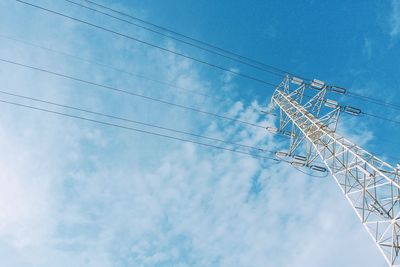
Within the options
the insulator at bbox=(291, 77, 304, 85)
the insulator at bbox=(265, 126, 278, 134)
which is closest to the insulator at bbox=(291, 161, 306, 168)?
the insulator at bbox=(265, 126, 278, 134)

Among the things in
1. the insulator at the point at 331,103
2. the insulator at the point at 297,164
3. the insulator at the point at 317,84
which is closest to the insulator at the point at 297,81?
the insulator at the point at 317,84

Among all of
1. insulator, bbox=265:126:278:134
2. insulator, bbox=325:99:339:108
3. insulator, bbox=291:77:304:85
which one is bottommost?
insulator, bbox=325:99:339:108

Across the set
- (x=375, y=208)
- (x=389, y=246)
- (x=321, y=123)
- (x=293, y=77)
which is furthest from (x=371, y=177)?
(x=293, y=77)

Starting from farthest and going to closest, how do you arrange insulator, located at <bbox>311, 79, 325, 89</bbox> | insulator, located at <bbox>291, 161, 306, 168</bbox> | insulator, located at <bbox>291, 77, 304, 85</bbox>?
1. insulator, located at <bbox>291, 77, 304, 85</bbox>
2. insulator, located at <bbox>311, 79, 325, 89</bbox>
3. insulator, located at <bbox>291, 161, 306, 168</bbox>

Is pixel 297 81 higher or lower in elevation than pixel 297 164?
higher

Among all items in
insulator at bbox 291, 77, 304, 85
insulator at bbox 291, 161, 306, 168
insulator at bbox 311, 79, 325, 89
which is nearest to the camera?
insulator at bbox 291, 161, 306, 168

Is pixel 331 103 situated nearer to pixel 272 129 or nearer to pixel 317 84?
pixel 317 84

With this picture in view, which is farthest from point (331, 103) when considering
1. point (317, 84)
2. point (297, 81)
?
point (297, 81)

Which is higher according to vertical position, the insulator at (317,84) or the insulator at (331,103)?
the insulator at (317,84)

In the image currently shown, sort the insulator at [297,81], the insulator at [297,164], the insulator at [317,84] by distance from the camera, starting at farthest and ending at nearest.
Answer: the insulator at [297,81] < the insulator at [317,84] < the insulator at [297,164]

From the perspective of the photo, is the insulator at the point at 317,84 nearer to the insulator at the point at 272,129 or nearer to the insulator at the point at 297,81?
the insulator at the point at 297,81

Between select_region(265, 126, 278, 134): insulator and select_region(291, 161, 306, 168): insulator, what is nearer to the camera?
select_region(291, 161, 306, 168): insulator

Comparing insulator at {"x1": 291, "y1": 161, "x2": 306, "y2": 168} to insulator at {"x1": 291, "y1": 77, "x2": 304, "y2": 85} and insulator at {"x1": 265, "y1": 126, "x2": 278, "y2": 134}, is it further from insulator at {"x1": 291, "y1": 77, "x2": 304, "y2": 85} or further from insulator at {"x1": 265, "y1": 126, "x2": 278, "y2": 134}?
insulator at {"x1": 291, "y1": 77, "x2": 304, "y2": 85}

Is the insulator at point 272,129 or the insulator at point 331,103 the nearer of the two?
the insulator at point 331,103
